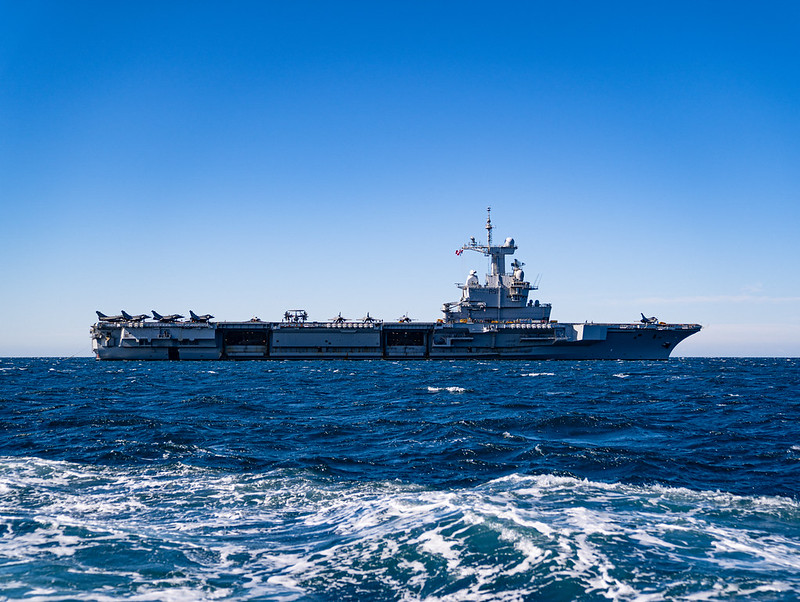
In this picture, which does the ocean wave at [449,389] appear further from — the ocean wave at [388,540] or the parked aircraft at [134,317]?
the parked aircraft at [134,317]

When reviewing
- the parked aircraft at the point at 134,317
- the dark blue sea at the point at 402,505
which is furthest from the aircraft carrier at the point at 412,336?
the dark blue sea at the point at 402,505

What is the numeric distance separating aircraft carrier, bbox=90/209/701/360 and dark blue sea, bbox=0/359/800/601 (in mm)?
46979

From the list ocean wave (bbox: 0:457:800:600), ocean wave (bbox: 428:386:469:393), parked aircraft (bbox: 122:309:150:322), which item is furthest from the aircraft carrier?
ocean wave (bbox: 0:457:800:600)

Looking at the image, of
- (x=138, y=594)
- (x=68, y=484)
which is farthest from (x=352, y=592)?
(x=68, y=484)

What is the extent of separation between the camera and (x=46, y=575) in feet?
25.5

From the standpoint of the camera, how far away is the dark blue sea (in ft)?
25.0

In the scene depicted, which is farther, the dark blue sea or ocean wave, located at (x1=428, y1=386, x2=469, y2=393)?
ocean wave, located at (x1=428, y1=386, x2=469, y2=393)

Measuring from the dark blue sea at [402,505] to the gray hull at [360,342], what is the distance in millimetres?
46862

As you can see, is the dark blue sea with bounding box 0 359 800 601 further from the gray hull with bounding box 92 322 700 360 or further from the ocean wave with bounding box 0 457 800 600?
the gray hull with bounding box 92 322 700 360

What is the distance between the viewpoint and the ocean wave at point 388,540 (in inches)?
293

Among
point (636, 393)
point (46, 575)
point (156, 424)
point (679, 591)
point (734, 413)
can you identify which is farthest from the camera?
point (636, 393)

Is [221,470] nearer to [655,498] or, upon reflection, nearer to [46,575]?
[46,575]

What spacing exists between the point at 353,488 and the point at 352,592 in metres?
5.13

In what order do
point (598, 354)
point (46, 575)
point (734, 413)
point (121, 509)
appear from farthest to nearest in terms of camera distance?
point (598, 354) < point (734, 413) < point (121, 509) < point (46, 575)
